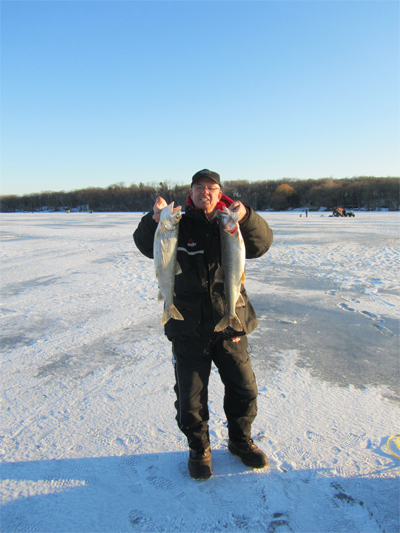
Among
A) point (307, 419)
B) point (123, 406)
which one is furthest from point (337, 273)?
point (123, 406)

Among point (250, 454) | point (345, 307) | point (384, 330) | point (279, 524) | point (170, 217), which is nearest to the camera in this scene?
→ point (279, 524)

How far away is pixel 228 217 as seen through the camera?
7.29 feet

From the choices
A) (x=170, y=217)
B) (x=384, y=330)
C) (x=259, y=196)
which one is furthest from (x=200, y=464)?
(x=259, y=196)

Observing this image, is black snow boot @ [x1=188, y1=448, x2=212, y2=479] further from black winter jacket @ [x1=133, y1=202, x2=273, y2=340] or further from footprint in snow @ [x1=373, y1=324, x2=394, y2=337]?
footprint in snow @ [x1=373, y1=324, x2=394, y2=337]

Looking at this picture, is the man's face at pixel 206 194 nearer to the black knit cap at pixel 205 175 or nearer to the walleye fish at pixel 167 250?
the black knit cap at pixel 205 175

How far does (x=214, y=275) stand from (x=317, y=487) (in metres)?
1.54

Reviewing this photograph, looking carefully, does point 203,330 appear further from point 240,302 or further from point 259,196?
point 259,196

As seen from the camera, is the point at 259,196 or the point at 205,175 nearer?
the point at 205,175

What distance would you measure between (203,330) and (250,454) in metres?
0.96

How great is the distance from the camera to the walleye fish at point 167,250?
87.7 inches

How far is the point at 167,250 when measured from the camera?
226cm

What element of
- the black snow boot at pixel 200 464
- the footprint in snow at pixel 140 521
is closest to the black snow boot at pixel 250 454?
the black snow boot at pixel 200 464

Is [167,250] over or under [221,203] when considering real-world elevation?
under

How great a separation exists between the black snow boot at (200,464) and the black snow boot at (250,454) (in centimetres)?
23
